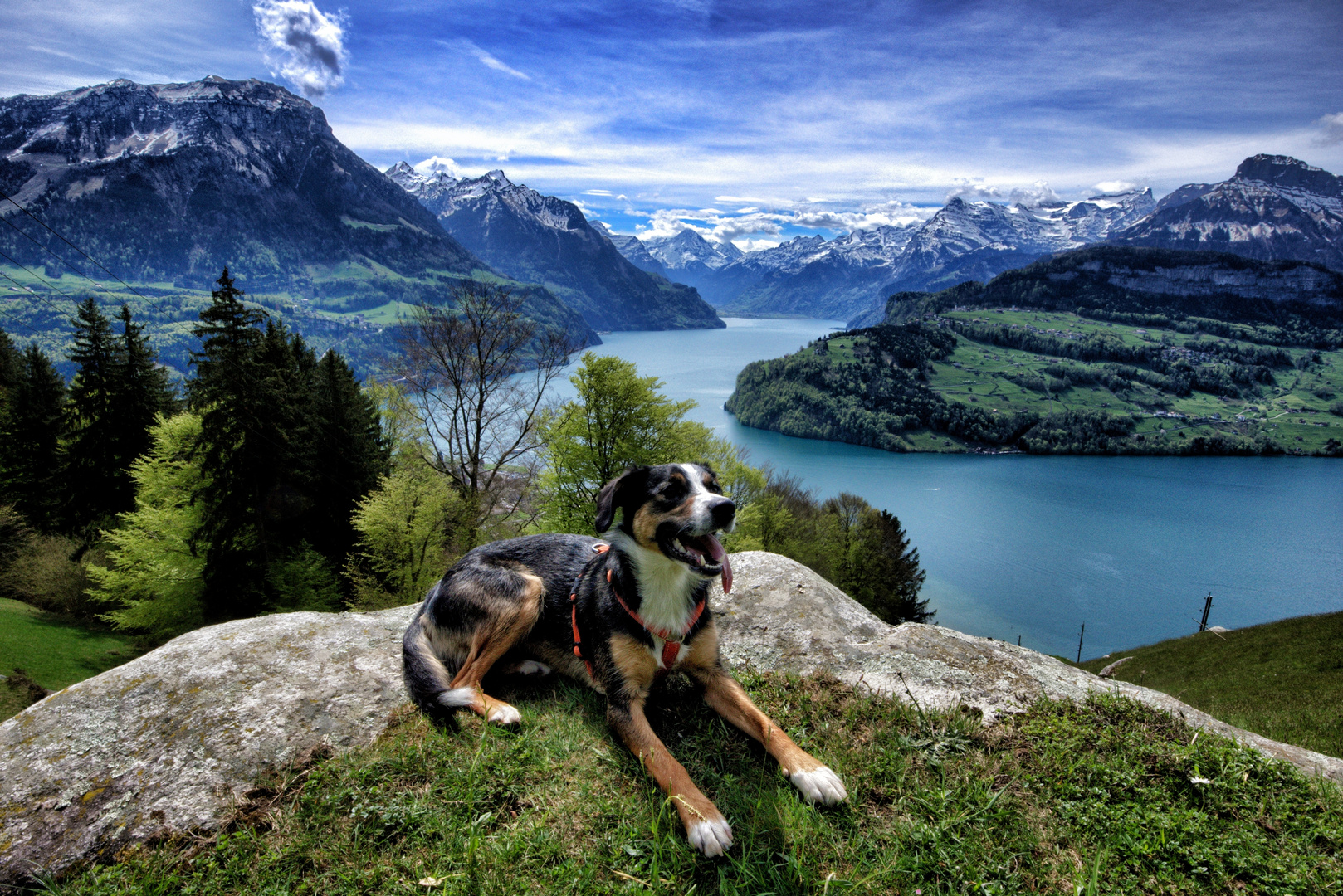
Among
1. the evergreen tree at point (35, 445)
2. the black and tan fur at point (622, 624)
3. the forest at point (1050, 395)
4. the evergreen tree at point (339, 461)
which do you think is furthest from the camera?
the forest at point (1050, 395)

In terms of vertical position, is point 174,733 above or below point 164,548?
above

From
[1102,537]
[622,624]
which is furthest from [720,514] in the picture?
[1102,537]

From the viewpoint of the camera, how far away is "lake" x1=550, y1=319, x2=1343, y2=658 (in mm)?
49531

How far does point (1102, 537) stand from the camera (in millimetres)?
67625

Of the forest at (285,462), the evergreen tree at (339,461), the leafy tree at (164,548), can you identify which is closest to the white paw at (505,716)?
the forest at (285,462)

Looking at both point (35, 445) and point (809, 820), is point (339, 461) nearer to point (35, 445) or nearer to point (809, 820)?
point (35, 445)

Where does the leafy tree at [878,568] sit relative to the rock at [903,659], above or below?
below

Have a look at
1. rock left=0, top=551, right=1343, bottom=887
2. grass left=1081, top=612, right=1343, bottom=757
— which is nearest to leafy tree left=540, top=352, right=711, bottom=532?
rock left=0, top=551, right=1343, bottom=887

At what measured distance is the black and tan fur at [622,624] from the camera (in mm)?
3232

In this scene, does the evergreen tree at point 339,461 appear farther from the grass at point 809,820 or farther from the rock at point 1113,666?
the rock at point 1113,666

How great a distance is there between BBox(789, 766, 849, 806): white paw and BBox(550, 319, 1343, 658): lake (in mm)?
49699

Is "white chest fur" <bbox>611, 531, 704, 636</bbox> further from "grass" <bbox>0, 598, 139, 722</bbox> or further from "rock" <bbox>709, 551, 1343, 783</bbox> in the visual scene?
"grass" <bbox>0, 598, 139, 722</bbox>

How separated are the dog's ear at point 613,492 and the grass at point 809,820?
1359 millimetres

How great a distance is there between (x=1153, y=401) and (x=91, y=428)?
203231 mm
